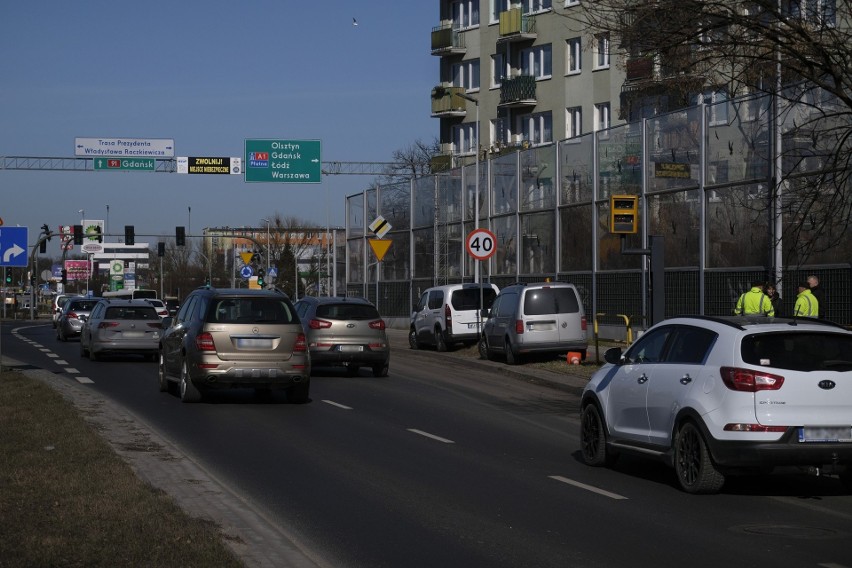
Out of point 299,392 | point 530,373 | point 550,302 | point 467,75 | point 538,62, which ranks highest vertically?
point 467,75

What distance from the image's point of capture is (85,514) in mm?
8844

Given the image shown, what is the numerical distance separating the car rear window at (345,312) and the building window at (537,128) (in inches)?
1427

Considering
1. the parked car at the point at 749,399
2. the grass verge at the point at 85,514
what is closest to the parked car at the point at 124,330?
the grass verge at the point at 85,514

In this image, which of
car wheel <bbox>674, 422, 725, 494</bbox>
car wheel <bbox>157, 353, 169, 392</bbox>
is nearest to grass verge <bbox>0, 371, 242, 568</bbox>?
car wheel <bbox>674, 422, 725, 494</bbox>

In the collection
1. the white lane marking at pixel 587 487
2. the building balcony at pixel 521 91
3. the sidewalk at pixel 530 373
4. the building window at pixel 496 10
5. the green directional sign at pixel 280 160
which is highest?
the building window at pixel 496 10

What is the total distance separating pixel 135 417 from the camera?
17.1 meters

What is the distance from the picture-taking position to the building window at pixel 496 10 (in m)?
63.4

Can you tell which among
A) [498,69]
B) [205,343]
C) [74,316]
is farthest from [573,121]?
[205,343]

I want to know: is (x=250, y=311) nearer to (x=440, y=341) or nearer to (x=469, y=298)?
(x=469, y=298)

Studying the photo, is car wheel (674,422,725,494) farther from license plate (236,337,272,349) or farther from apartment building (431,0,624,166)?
apartment building (431,0,624,166)

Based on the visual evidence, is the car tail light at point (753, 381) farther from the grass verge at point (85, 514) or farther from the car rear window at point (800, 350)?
the grass verge at point (85, 514)

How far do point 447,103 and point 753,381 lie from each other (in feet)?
189

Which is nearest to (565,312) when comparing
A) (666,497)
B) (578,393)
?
(578,393)

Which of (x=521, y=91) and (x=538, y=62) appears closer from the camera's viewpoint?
(x=521, y=91)
